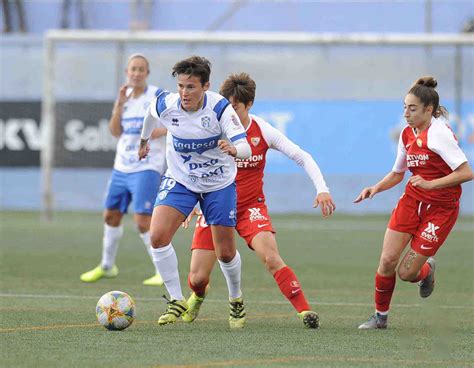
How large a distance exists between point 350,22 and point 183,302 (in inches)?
644

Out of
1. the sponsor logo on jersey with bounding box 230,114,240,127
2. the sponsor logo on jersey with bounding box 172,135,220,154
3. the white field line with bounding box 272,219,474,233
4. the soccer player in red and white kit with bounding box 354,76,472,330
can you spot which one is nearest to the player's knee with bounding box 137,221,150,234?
the sponsor logo on jersey with bounding box 172,135,220,154

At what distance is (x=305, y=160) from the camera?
8.76 m

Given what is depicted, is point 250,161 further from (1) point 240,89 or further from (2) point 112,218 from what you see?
(2) point 112,218

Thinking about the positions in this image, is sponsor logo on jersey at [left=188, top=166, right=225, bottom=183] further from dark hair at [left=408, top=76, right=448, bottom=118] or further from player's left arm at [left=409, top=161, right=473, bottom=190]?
dark hair at [left=408, top=76, right=448, bottom=118]

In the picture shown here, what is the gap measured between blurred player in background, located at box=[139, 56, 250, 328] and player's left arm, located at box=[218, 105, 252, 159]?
0.01 meters

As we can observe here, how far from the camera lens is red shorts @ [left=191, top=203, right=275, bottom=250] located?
29.0 ft

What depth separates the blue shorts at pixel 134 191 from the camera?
11.9 meters

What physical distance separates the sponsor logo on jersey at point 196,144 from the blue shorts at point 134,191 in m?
3.41

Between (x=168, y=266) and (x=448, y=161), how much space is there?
2.22m

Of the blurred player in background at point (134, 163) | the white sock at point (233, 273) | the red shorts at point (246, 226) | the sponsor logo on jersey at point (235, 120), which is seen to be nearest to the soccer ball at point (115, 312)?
the white sock at point (233, 273)

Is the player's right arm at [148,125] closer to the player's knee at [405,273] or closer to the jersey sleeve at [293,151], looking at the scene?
the jersey sleeve at [293,151]

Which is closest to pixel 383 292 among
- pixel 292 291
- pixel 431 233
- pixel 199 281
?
pixel 431 233

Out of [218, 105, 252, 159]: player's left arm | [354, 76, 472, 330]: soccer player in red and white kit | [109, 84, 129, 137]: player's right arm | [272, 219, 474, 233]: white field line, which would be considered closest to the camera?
[218, 105, 252, 159]: player's left arm

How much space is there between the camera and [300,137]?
22.7 m
